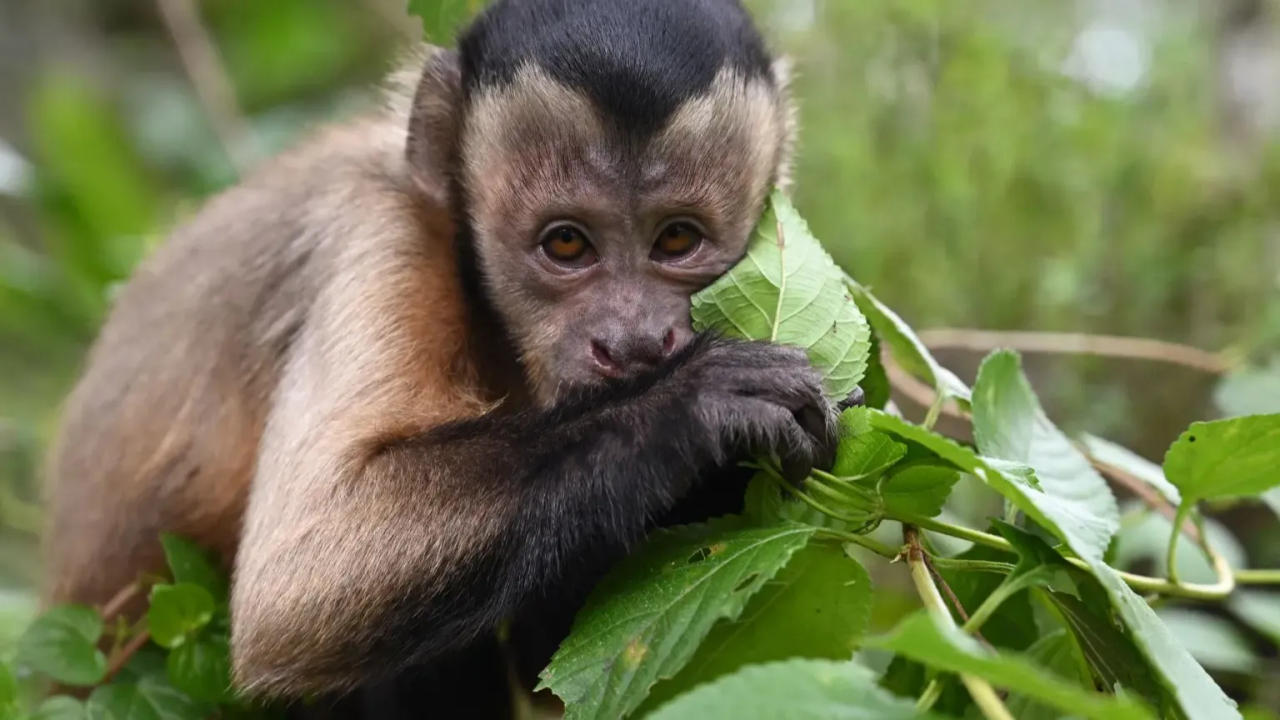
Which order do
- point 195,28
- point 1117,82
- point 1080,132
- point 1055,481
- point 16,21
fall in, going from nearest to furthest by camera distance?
1. point 1055,481
2. point 1080,132
3. point 1117,82
4. point 195,28
5. point 16,21

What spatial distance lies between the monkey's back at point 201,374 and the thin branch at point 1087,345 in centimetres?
192

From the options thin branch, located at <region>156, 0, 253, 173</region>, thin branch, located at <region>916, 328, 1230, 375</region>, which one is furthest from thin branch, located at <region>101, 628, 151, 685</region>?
thin branch, located at <region>156, 0, 253, 173</region>

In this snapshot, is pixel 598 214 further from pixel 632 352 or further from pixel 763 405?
pixel 763 405

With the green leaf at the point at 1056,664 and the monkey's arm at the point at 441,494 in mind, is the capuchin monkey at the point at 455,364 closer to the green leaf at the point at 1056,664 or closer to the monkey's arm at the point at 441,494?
the monkey's arm at the point at 441,494

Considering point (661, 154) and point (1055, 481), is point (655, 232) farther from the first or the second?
point (1055, 481)

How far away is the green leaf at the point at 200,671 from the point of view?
2723 mm

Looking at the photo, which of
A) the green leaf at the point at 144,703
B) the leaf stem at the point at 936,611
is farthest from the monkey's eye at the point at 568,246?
the green leaf at the point at 144,703

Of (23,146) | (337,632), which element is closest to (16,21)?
(23,146)

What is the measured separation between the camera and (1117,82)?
6012 mm

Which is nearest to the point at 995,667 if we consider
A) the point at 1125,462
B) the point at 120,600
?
the point at 1125,462

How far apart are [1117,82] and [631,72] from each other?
13.6 feet

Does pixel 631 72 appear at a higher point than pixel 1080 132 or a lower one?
higher

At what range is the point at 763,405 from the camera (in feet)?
7.18

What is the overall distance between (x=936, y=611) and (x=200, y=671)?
6.02 ft
